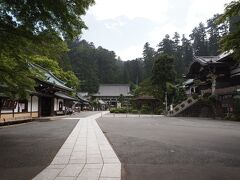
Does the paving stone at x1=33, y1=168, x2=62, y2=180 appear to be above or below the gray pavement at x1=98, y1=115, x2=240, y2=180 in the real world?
below

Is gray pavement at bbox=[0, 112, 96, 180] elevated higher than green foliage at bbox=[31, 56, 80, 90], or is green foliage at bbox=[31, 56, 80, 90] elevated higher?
green foliage at bbox=[31, 56, 80, 90]

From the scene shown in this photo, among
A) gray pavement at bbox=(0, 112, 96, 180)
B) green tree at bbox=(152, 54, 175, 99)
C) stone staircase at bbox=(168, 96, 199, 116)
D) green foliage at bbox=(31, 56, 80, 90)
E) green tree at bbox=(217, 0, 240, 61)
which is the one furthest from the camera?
green tree at bbox=(152, 54, 175, 99)

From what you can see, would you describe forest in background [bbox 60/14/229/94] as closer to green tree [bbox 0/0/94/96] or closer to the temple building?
the temple building

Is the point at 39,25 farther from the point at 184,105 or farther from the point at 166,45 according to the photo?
the point at 166,45

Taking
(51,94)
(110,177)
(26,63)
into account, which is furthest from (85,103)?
(110,177)

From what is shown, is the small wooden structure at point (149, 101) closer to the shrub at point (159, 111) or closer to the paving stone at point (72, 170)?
the shrub at point (159, 111)

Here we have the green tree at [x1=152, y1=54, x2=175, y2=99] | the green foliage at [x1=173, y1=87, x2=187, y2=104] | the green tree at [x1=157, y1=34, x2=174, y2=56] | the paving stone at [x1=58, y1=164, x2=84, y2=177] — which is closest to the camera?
the paving stone at [x1=58, y1=164, x2=84, y2=177]

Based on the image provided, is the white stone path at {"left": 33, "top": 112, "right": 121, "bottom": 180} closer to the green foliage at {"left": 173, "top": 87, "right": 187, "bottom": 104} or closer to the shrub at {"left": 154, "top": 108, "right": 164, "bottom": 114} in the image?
the green foliage at {"left": 173, "top": 87, "right": 187, "bottom": 104}

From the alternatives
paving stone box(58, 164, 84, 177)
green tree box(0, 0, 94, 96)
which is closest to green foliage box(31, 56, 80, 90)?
green tree box(0, 0, 94, 96)

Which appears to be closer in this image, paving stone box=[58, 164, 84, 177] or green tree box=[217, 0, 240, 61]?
paving stone box=[58, 164, 84, 177]

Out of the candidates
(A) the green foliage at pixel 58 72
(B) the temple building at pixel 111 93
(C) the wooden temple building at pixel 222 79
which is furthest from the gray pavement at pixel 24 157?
(B) the temple building at pixel 111 93

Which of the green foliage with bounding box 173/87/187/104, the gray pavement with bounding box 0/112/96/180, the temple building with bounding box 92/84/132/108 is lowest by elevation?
the gray pavement with bounding box 0/112/96/180

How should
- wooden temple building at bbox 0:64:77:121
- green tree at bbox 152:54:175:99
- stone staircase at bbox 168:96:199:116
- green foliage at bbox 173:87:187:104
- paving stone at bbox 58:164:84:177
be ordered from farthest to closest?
green tree at bbox 152:54:175:99 → green foliage at bbox 173:87:187:104 → stone staircase at bbox 168:96:199:116 → wooden temple building at bbox 0:64:77:121 → paving stone at bbox 58:164:84:177

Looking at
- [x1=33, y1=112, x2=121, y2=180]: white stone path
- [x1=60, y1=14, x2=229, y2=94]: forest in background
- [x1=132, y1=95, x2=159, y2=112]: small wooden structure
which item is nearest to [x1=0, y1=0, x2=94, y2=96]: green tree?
[x1=33, y1=112, x2=121, y2=180]: white stone path
